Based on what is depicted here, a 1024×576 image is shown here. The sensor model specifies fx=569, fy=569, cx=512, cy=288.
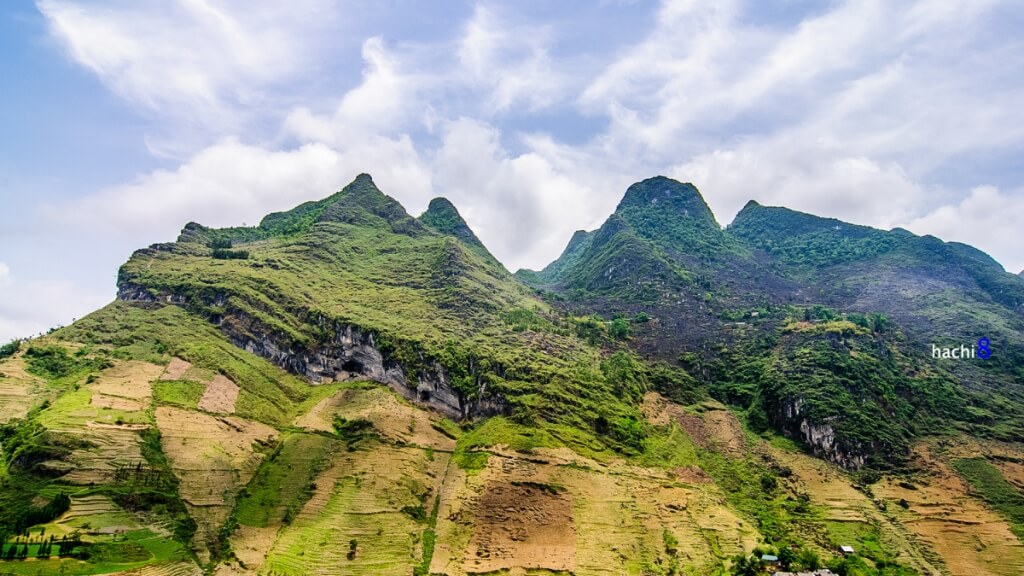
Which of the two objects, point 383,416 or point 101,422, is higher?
point 383,416

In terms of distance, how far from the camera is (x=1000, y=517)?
258 ft

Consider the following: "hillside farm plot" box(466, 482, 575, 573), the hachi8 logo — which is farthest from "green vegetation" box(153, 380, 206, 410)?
the hachi8 logo

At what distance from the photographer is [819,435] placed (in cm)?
10050

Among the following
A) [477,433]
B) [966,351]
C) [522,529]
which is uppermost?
[966,351]

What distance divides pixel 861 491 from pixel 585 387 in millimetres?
47823

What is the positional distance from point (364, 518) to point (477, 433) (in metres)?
27.7

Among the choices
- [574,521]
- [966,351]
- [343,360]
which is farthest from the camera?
[966,351]

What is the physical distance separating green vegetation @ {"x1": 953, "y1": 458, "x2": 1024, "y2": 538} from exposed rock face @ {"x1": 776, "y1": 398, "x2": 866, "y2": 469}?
547 inches

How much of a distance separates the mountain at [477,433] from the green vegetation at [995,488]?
1.53 feet

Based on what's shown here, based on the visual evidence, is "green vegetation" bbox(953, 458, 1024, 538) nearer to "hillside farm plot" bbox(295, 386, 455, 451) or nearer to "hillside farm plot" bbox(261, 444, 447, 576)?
"hillside farm plot" bbox(261, 444, 447, 576)

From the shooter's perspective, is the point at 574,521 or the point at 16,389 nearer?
the point at 574,521

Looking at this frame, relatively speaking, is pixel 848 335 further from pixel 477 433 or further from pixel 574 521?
pixel 477 433

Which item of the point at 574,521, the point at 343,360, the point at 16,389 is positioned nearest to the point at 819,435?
the point at 574,521

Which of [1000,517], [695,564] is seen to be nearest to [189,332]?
Answer: [695,564]
